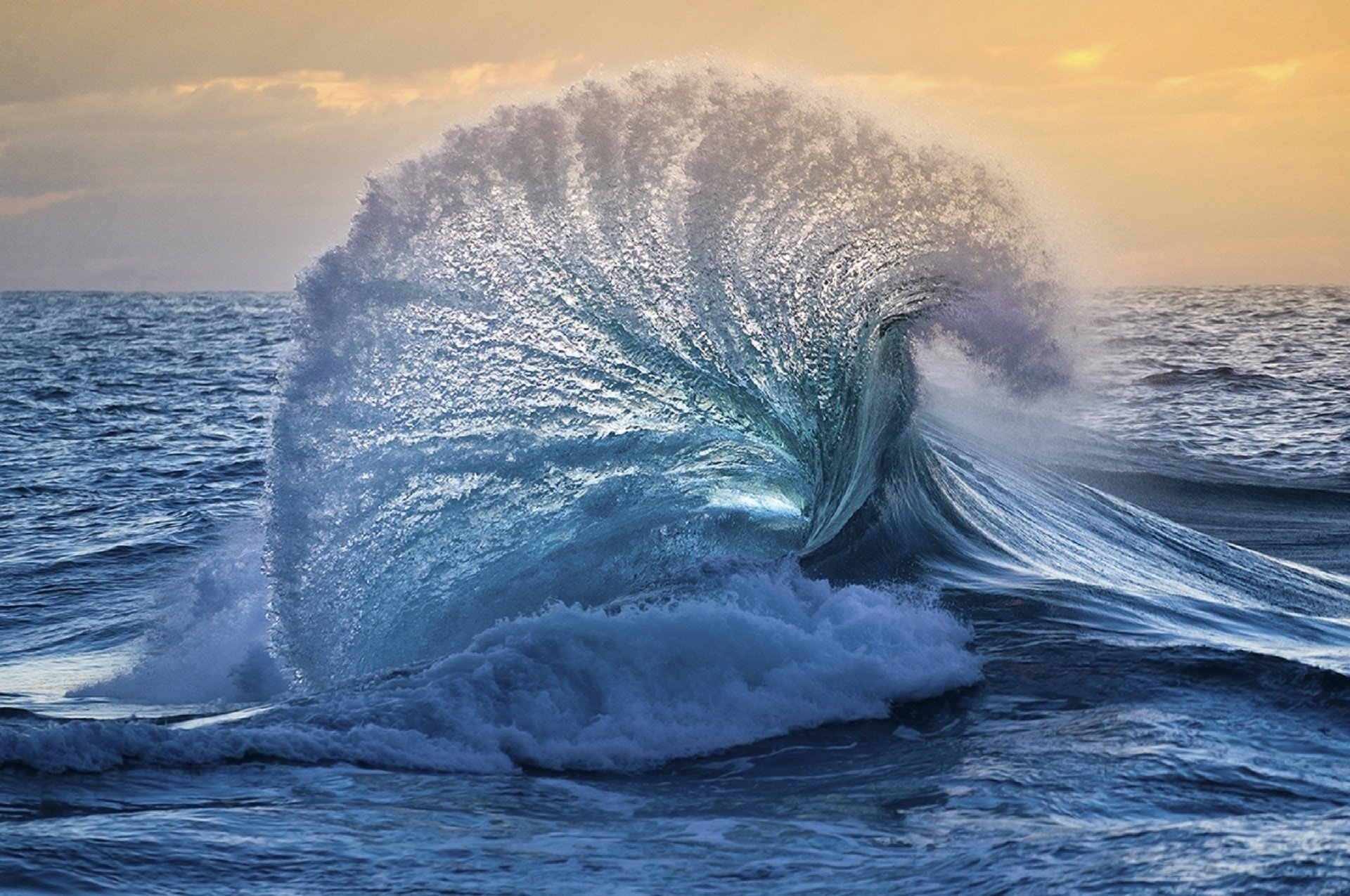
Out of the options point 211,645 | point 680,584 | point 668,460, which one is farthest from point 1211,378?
point 211,645

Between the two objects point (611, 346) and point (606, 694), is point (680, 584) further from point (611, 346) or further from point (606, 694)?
point (611, 346)

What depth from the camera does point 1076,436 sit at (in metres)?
17.7

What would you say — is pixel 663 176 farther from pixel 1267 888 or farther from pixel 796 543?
pixel 1267 888

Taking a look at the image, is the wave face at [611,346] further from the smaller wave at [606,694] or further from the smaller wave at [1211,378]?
the smaller wave at [1211,378]

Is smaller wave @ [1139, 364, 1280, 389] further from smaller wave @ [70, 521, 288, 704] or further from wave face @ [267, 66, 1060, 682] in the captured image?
smaller wave @ [70, 521, 288, 704]

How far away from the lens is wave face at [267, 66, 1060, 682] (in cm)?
866

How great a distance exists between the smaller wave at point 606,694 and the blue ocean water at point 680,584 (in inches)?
0.9

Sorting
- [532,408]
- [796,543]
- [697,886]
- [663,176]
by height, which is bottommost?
[697,886]

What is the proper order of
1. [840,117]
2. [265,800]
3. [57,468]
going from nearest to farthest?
[265,800] < [840,117] < [57,468]

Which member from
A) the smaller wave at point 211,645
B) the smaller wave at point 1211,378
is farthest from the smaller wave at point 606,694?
the smaller wave at point 1211,378

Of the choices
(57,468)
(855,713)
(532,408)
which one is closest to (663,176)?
(532,408)

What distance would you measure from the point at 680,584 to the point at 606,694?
1.27m

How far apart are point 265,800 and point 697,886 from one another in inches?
75.9

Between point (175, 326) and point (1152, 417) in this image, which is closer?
point (1152, 417)
